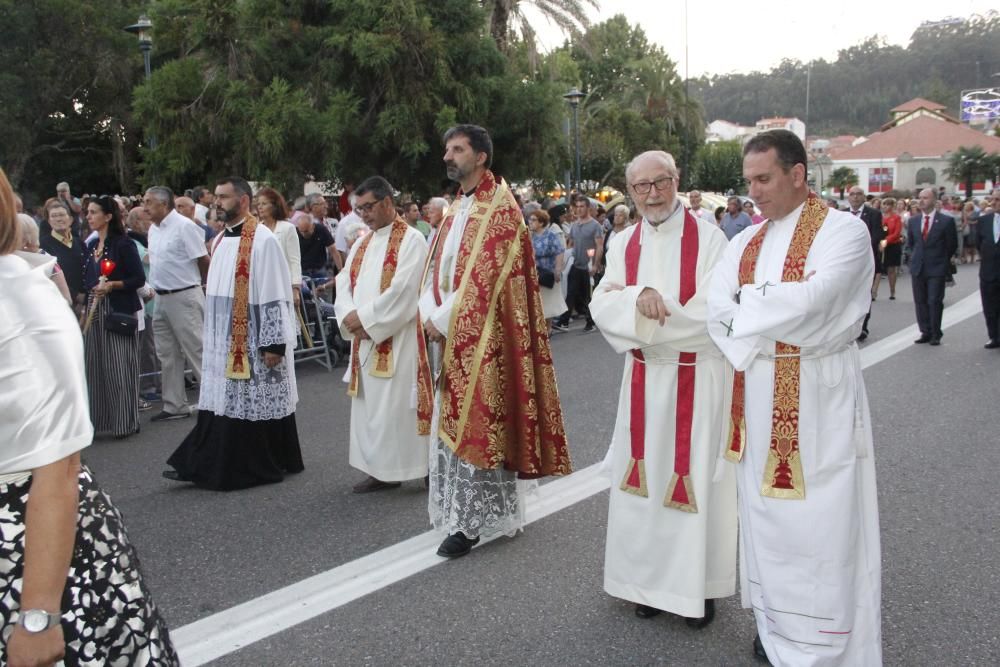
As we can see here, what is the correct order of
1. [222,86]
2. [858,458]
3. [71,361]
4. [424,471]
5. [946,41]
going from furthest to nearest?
[946,41], [222,86], [424,471], [858,458], [71,361]

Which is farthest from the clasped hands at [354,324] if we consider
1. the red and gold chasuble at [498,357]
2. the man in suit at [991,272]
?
the man in suit at [991,272]

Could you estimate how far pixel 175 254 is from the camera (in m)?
7.86

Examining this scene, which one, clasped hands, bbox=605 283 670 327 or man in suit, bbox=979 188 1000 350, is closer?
clasped hands, bbox=605 283 670 327

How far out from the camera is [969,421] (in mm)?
7066

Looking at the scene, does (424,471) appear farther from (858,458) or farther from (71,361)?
(71,361)

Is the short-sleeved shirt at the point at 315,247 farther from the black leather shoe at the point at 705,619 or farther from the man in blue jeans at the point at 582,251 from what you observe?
the black leather shoe at the point at 705,619

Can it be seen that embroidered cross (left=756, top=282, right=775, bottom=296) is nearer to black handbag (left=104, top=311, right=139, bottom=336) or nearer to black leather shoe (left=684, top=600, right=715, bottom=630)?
black leather shoe (left=684, top=600, right=715, bottom=630)

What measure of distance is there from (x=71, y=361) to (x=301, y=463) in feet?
14.7

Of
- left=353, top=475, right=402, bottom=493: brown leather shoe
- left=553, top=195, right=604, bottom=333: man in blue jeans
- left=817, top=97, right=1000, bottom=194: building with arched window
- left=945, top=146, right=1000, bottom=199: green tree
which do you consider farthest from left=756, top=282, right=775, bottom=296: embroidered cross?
left=817, top=97, right=1000, bottom=194: building with arched window

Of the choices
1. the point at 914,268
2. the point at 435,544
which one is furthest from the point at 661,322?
the point at 914,268

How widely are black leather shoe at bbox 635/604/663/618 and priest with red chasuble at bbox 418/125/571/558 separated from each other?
3.18 ft

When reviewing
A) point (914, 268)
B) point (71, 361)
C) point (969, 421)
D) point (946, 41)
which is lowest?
point (969, 421)

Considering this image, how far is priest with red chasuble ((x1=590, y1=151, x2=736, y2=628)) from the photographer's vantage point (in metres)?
3.68

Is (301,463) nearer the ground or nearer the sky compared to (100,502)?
nearer the ground
